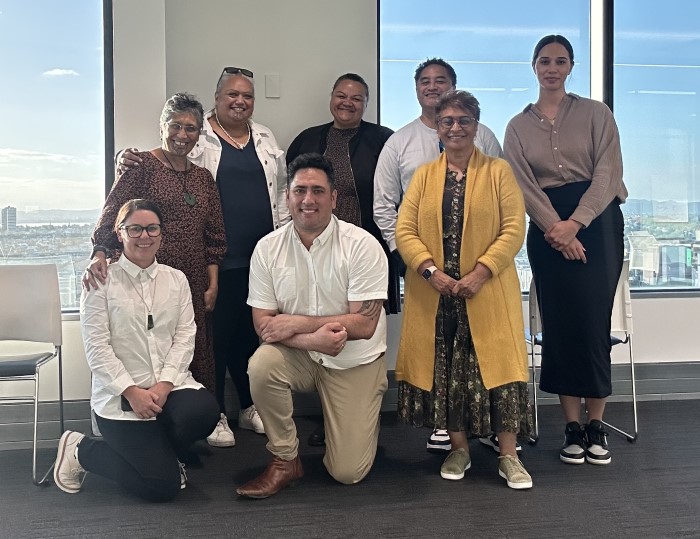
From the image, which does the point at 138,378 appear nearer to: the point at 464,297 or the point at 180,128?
the point at 180,128

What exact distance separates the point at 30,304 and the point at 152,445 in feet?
3.33

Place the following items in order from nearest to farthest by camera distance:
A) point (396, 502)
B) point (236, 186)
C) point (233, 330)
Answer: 1. point (396, 502)
2. point (236, 186)
3. point (233, 330)

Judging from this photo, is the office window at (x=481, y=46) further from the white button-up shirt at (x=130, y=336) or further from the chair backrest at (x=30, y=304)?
the chair backrest at (x=30, y=304)

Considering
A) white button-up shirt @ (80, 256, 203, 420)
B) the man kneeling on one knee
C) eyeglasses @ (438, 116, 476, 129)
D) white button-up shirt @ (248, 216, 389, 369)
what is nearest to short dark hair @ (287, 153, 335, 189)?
the man kneeling on one knee

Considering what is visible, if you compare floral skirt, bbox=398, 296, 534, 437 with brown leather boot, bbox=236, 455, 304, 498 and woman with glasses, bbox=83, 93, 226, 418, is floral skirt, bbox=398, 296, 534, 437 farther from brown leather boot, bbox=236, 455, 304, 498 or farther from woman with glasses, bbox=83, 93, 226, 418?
woman with glasses, bbox=83, 93, 226, 418

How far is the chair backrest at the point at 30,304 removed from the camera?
123 inches

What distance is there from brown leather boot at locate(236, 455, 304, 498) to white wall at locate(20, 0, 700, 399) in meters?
1.35

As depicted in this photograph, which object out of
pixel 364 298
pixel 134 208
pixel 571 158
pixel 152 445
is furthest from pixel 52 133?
pixel 571 158

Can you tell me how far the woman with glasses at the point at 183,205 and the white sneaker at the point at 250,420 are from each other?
20.2 inches

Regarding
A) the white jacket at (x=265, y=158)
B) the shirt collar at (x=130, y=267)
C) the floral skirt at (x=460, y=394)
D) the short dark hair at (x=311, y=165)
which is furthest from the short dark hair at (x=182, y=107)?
the floral skirt at (x=460, y=394)

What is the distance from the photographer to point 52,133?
372cm

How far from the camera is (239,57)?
383cm

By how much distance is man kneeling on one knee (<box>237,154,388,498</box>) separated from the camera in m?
2.70

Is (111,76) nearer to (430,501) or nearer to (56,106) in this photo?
(56,106)
